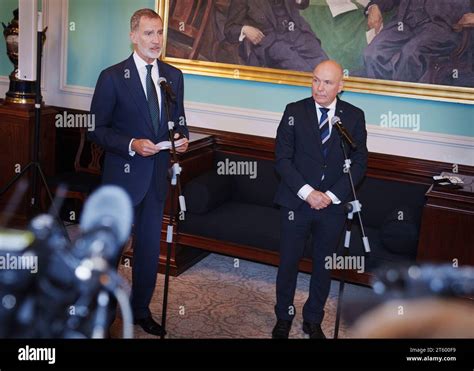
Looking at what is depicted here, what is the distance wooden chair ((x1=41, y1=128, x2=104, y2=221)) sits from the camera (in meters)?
6.07

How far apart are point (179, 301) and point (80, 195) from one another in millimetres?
1677

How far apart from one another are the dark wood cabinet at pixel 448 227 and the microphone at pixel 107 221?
6.62 ft

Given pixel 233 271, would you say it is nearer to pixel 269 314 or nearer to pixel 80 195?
pixel 269 314

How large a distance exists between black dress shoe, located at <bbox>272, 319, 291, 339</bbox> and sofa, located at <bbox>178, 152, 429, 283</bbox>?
2.66 ft

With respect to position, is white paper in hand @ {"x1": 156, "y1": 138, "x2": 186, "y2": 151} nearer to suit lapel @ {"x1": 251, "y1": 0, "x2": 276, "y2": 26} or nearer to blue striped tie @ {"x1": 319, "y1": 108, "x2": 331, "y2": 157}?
blue striped tie @ {"x1": 319, "y1": 108, "x2": 331, "y2": 157}

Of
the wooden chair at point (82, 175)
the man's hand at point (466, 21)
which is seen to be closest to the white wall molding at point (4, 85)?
→ the wooden chair at point (82, 175)

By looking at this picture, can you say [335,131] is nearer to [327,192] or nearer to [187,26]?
[327,192]

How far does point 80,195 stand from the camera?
19.9 feet

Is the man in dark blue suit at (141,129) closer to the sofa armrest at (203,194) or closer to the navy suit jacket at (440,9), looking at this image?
the sofa armrest at (203,194)

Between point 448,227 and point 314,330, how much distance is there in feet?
3.94

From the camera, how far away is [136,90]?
405cm

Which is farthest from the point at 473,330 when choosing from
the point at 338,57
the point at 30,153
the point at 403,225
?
the point at 30,153

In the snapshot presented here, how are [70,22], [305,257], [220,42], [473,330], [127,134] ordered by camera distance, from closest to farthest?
1. [127,134]
2. [473,330]
3. [305,257]
4. [220,42]
5. [70,22]

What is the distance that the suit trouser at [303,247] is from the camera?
424 centimetres
